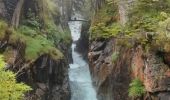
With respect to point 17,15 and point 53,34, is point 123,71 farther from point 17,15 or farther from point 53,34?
point 53,34

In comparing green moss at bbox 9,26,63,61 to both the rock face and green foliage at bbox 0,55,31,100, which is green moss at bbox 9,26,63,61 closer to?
the rock face

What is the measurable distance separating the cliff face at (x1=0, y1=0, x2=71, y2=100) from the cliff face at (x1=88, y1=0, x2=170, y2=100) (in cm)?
212

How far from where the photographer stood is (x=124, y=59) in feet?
57.5

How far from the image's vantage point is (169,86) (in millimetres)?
12930

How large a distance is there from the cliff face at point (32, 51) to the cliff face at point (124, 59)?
2118mm

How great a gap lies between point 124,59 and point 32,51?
434cm

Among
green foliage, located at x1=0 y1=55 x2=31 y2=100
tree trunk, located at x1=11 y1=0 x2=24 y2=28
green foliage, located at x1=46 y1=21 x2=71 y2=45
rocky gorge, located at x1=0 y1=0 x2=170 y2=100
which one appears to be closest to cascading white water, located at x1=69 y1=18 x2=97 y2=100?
rocky gorge, located at x1=0 y1=0 x2=170 y2=100

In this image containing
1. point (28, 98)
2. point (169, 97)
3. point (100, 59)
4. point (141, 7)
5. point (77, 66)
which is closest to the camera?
point (169, 97)

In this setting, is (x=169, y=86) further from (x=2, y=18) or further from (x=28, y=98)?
(x=2, y=18)

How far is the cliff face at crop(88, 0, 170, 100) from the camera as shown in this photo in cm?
1333

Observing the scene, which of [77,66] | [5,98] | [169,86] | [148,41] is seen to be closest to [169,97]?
[169,86]

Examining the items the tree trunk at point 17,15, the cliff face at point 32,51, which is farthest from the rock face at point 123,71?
the tree trunk at point 17,15

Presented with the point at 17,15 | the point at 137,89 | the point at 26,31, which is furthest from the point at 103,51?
the point at 137,89

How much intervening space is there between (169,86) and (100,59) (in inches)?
337
